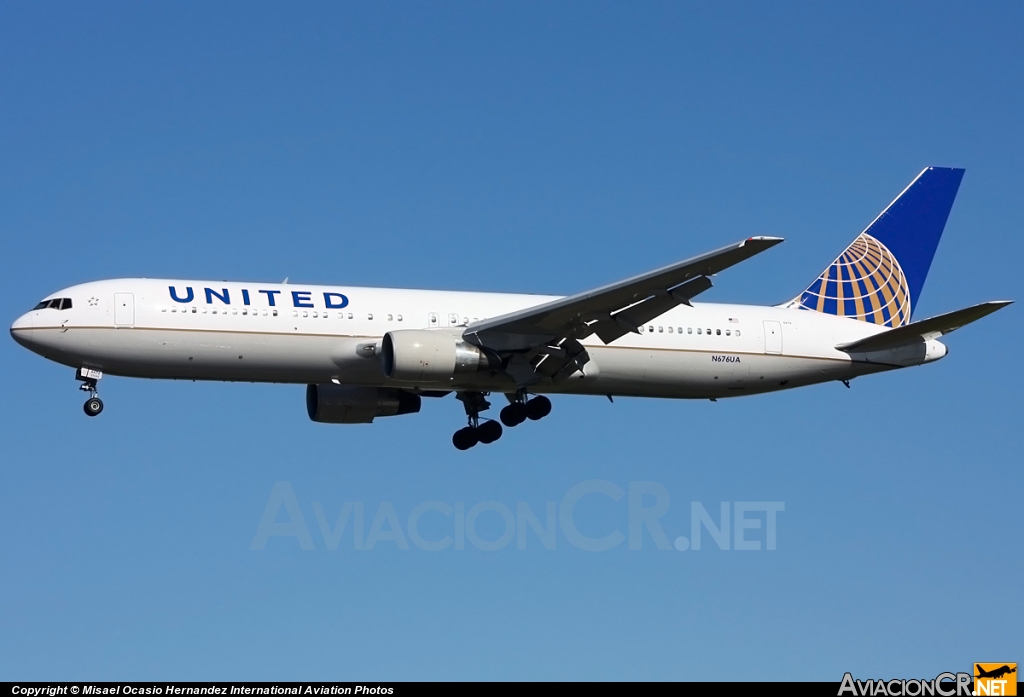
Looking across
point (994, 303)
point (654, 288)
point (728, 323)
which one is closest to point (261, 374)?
point (654, 288)

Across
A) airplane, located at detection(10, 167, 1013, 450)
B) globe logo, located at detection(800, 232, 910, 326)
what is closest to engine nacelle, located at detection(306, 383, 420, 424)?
airplane, located at detection(10, 167, 1013, 450)

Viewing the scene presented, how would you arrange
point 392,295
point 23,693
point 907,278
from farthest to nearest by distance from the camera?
point 907,278 < point 392,295 < point 23,693

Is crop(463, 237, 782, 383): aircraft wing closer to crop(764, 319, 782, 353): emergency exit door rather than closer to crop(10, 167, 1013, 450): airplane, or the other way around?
crop(10, 167, 1013, 450): airplane

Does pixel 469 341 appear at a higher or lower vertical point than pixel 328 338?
lower

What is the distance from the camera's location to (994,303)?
37156 millimetres

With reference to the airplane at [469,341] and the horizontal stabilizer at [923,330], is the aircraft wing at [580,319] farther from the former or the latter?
the horizontal stabilizer at [923,330]

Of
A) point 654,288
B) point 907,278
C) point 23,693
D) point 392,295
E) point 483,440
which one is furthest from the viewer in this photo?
point 907,278

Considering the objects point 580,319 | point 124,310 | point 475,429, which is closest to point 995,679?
point 580,319

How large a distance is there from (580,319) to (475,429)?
18.8 ft

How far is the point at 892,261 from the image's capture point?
4609 centimetres

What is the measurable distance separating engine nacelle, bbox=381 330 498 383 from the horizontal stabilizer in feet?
35.8

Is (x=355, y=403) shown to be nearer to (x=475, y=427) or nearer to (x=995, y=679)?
(x=475, y=427)

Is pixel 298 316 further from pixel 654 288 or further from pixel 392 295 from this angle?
pixel 654 288

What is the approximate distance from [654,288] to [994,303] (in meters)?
8.29
